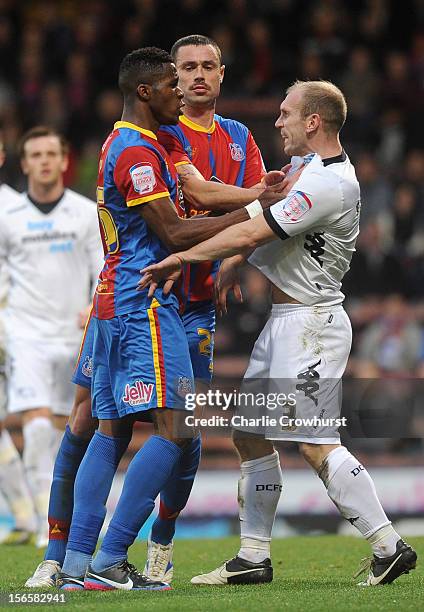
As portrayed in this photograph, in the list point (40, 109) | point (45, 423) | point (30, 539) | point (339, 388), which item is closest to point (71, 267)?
point (45, 423)

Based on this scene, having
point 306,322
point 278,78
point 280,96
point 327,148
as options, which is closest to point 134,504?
point 306,322

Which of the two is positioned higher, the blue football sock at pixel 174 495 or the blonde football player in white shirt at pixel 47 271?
the blonde football player in white shirt at pixel 47 271

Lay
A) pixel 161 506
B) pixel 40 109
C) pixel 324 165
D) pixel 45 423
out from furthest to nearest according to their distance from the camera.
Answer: pixel 40 109 → pixel 45 423 → pixel 161 506 → pixel 324 165

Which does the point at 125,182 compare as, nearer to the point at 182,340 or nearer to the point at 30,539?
the point at 182,340

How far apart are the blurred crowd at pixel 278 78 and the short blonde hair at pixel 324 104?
7005 mm

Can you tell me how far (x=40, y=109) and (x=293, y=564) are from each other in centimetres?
945

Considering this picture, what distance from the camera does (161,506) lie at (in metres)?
6.43

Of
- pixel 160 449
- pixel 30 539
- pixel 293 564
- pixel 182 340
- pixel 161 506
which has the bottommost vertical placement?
pixel 30 539

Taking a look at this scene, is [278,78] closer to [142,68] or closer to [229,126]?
[229,126]

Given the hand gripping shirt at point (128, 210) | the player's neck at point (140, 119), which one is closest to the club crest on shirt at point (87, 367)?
the hand gripping shirt at point (128, 210)

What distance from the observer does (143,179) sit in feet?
18.5

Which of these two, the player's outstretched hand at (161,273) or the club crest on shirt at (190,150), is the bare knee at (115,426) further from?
the club crest on shirt at (190,150)

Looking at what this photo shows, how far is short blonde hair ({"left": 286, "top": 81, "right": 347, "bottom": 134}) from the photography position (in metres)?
6.06

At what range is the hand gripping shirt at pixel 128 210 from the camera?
5.67 meters
